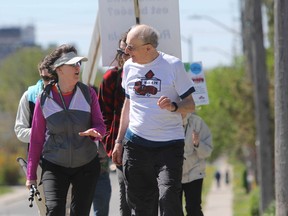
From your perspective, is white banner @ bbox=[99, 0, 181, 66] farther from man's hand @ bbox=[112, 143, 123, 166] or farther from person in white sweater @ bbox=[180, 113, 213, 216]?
man's hand @ bbox=[112, 143, 123, 166]

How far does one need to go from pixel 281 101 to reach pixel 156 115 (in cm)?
368

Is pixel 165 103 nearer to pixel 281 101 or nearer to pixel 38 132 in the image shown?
pixel 38 132

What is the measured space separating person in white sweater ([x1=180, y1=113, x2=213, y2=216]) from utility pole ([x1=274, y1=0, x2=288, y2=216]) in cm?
120

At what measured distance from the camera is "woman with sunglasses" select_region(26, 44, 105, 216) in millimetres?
7926

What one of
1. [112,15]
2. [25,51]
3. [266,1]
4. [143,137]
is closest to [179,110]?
[143,137]

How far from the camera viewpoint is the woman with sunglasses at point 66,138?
7.93 metres

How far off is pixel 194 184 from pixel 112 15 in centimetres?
187

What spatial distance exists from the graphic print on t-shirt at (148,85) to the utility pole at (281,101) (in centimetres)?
350

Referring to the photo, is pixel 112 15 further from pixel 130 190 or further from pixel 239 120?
pixel 239 120

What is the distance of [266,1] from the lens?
31.0m

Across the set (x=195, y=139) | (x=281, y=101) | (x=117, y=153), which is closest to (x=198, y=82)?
(x=281, y=101)


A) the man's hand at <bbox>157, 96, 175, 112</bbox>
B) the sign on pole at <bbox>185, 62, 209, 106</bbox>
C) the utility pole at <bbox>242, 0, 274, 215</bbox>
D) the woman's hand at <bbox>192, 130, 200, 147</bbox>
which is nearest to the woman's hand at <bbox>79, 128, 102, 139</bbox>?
the man's hand at <bbox>157, 96, 175, 112</bbox>

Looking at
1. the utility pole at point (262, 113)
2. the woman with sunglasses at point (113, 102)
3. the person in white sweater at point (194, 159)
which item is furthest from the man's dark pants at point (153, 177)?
the utility pole at point (262, 113)

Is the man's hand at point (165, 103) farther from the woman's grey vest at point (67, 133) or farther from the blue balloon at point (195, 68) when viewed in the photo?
the blue balloon at point (195, 68)
